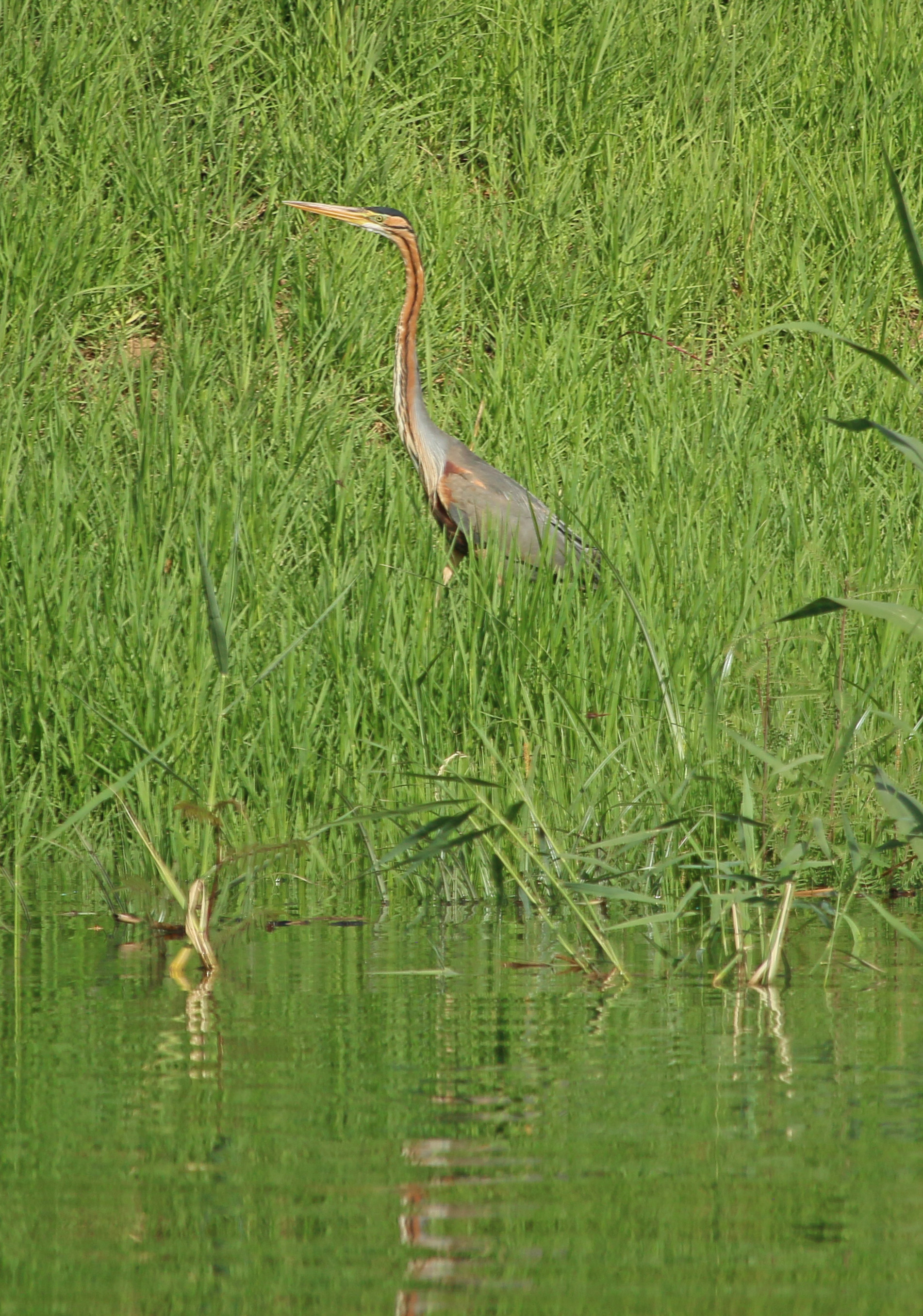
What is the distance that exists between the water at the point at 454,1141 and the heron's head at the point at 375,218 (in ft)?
15.1

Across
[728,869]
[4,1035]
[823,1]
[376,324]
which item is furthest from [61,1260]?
[823,1]

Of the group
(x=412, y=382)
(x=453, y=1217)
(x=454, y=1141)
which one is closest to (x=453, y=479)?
(x=412, y=382)

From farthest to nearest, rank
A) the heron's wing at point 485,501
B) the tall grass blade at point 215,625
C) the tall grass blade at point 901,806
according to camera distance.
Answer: the heron's wing at point 485,501 → the tall grass blade at point 215,625 → the tall grass blade at point 901,806

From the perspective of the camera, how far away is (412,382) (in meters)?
6.45

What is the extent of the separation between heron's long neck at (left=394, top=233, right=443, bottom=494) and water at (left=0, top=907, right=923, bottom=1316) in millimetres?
3690

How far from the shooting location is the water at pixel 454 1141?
147 cm

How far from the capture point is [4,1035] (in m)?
2.29

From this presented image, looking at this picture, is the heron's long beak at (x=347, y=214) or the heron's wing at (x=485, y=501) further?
the heron's long beak at (x=347, y=214)

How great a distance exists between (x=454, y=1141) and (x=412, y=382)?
487 centimetres

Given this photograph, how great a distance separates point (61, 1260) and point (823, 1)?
941cm

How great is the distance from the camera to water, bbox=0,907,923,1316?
4.83ft

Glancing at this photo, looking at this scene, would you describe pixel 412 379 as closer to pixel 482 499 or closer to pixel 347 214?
pixel 482 499

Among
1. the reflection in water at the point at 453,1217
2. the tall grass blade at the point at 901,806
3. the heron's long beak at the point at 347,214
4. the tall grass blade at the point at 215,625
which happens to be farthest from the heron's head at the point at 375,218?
the reflection in water at the point at 453,1217

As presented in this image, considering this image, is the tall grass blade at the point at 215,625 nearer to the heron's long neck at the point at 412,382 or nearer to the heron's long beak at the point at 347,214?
the heron's long neck at the point at 412,382
